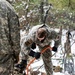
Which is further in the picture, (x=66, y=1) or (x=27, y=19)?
(x=27, y=19)

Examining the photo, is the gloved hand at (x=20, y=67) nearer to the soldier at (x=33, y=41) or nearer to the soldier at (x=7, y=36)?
the soldier at (x=33, y=41)

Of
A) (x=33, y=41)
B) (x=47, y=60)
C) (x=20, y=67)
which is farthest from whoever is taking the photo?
(x=47, y=60)

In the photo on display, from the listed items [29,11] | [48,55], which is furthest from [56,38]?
[29,11]

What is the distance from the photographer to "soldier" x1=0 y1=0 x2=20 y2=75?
247cm

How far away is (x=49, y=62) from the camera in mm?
5230

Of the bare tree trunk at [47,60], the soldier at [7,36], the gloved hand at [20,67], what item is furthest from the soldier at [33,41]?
the soldier at [7,36]

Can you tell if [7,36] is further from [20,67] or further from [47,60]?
[47,60]

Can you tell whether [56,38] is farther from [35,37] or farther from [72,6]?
[72,6]

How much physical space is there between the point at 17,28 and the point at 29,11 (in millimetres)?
5034

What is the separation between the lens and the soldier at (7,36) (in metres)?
2.47

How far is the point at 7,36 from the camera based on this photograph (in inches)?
99.5

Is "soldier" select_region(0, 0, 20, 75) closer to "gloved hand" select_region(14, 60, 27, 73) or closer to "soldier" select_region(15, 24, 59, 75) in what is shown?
"soldier" select_region(15, 24, 59, 75)

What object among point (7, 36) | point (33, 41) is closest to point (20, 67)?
point (33, 41)

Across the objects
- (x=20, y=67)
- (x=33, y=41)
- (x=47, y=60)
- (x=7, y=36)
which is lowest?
(x=47, y=60)
